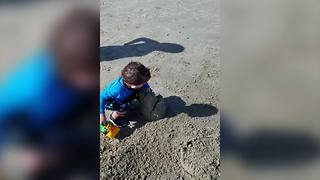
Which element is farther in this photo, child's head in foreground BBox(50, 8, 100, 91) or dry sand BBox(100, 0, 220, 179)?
dry sand BBox(100, 0, 220, 179)

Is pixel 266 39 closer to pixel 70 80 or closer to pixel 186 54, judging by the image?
pixel 70 80

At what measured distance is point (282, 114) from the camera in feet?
2.97

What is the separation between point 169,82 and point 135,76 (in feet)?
1.47

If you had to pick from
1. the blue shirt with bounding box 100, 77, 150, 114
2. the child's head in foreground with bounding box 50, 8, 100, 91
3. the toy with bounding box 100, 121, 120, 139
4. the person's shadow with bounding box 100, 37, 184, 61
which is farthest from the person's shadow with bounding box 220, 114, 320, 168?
the person's shadow with bounding box 100, 37, 184, 61

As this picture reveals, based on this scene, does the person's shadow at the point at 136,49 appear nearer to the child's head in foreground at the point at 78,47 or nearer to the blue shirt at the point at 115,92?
the blue shirt at the point at 115,92

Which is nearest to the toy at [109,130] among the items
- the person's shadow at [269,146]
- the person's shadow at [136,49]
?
the person's shadow at [136,49]

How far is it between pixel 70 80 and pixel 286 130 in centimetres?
46

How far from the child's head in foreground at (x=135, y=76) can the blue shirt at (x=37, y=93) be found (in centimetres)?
190

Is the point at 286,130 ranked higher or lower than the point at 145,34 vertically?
lower

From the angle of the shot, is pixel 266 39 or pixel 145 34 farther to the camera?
pixel 145 34

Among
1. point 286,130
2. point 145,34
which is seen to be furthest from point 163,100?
point 286,130

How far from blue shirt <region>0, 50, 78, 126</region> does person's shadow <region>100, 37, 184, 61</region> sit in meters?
2.57

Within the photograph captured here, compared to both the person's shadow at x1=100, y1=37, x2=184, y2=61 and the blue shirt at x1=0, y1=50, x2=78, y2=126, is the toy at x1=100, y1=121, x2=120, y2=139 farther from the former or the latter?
the blue shirt at x1=0, y1=50, x2=78, y2=126

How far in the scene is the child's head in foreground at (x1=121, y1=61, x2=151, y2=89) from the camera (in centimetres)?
267
